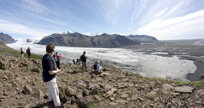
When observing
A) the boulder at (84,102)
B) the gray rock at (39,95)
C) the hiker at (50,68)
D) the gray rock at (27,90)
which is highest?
the hiker at (50,68)

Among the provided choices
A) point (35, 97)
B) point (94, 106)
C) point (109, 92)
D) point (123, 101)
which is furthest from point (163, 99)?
point (35, 97)

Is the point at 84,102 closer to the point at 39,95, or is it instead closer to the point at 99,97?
the point at 99,97

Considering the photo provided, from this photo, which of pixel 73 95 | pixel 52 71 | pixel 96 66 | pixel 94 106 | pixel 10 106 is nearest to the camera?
pixel 52 71

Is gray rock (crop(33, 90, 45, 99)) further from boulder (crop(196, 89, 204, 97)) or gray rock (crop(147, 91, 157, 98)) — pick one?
boulder (crop(196, 89, 204, 97))

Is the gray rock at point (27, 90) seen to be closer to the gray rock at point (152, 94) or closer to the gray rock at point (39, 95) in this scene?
the gray rock at point (39, 95)

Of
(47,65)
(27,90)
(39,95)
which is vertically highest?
(47,65)

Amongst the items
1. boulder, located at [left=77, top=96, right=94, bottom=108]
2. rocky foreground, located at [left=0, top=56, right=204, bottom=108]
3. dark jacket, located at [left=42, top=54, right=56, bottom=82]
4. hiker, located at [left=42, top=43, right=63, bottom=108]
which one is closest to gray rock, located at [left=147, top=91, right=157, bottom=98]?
rocky foreground, located at [left=0, top=56, right=204, bottom=108]

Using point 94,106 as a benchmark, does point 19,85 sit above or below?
above

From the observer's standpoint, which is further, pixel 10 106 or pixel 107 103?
pixel 107 103

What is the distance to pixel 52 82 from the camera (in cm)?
653

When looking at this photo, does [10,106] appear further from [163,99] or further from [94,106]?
[163,99]

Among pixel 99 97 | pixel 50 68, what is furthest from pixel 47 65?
pixel 99 97

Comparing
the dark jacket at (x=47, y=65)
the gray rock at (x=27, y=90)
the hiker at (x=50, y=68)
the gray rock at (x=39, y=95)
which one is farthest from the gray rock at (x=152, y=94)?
the gray rock at (x=27, y=90)

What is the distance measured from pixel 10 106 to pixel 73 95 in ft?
11.0
